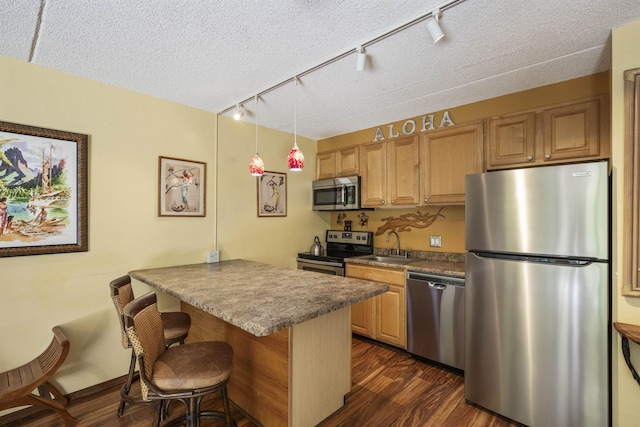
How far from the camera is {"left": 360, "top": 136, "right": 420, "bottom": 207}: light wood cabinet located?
120 inches

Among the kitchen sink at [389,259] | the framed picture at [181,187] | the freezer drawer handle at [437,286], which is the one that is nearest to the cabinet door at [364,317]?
the kitchen sink at [389,259]

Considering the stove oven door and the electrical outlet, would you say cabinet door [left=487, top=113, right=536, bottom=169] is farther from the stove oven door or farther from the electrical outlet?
the electrical outlet

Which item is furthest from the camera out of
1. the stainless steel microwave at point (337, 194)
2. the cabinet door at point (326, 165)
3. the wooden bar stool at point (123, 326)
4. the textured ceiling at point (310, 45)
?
the cabinet door at point (326, 165)

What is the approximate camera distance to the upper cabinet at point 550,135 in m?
2.12

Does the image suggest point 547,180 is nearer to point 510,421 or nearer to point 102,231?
point 510,421

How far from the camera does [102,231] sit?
7.56 feet

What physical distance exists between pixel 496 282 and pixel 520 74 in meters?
1.54

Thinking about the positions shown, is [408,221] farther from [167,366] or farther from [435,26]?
[167,366]

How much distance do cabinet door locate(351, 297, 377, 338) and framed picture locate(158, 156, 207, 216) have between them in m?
1.90

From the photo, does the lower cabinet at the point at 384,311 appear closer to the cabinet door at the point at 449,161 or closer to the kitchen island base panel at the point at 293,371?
the cabinet door at the point at 449,161

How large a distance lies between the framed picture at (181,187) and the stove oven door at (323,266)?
1.39 m

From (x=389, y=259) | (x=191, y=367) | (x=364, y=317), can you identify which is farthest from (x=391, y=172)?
(x=191, y=367)

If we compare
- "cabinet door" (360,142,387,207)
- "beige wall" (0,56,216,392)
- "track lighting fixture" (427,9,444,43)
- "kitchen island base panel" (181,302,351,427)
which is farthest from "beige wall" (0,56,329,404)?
"track lighting fixture" (427,9,444,43)

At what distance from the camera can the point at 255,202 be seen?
10.9ft
